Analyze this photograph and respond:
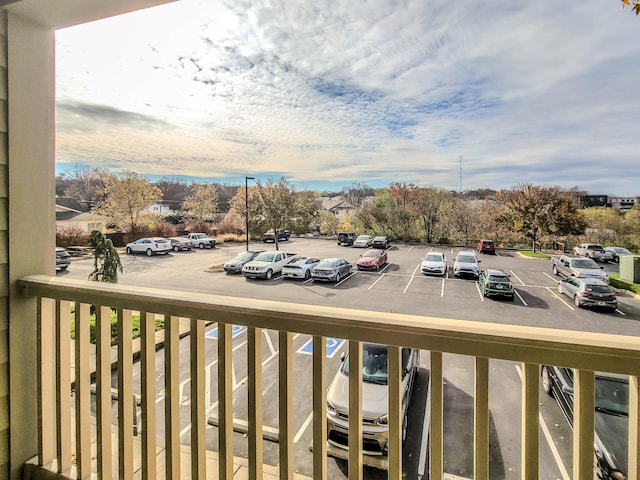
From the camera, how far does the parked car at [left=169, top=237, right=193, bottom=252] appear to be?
5.16 ft

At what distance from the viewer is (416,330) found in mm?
900

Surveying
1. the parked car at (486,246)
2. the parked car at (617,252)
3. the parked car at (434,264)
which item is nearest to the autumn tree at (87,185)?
the parked car at (434,264)

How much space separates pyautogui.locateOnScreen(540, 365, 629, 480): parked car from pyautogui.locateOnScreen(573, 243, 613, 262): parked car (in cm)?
34

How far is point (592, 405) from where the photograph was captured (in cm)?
81

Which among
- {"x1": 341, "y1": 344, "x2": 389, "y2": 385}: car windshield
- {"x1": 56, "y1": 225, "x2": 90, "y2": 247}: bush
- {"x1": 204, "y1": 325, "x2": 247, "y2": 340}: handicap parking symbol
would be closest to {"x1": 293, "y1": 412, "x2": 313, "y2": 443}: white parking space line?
{"x1": 341, "y1": 344, "x2": 389, "y2": 385}: car windshield

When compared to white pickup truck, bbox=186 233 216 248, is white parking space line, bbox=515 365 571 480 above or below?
below

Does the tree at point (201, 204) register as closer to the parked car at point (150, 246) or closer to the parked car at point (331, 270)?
the parked car at point (150, 246)

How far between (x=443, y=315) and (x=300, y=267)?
1.74ft

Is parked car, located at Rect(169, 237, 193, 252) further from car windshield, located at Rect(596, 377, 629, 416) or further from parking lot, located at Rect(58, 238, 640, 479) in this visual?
car windshield, located at Rect(596, 377, 629, 416)

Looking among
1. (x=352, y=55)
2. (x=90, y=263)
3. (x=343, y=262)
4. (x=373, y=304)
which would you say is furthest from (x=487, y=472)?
(x=90, y=263)

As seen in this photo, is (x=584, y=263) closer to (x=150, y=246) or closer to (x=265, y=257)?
(x=265, y=257)

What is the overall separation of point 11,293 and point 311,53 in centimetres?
154

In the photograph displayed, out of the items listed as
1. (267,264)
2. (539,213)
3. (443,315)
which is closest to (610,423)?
(443,315)

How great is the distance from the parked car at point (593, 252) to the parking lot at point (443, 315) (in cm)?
3
